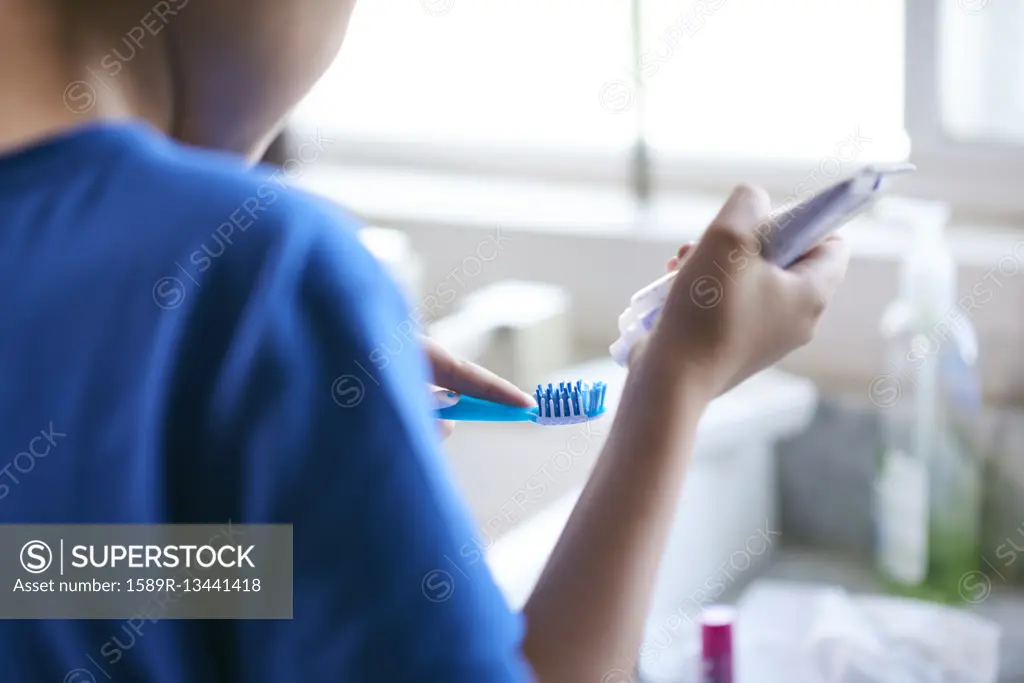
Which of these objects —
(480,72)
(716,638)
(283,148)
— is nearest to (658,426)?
(716,638)

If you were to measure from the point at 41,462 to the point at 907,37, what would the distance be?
3.11 ft

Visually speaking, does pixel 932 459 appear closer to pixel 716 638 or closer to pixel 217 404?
pixel 716 638

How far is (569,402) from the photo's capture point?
1.89 feet

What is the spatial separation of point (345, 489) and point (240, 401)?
0.03 meters

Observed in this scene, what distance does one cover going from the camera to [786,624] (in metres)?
0.92

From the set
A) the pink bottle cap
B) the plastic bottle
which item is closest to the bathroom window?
the plastic bottle

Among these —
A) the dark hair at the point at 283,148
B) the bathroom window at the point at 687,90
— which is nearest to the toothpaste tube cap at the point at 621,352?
the bathroom window at the point at 687,90

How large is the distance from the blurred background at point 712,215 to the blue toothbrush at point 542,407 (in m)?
0.24

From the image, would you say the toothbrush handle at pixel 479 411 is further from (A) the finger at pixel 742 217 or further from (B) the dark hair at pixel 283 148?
(B) the dark hair at pixel 283 148

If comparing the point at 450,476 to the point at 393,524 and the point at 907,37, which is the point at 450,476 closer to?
the point at 393,524

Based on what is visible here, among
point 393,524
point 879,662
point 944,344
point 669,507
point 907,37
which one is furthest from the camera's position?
point 907,37

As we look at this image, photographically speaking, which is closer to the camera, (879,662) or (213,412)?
(213,412)

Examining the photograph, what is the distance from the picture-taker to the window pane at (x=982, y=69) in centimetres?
104

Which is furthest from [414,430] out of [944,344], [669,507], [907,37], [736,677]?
[907,37]
